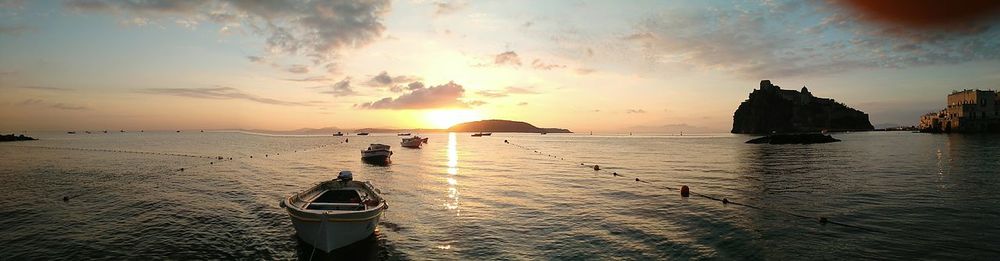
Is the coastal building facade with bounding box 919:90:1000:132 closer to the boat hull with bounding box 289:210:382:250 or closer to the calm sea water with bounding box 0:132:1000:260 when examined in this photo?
the calm sea water with bounding box 0:132:1000:260

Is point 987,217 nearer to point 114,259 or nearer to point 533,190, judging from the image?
point 533,190

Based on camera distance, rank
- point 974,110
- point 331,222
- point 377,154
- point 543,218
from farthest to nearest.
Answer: point 974,110 < point 377,154 < point 543,218 < point 331,222

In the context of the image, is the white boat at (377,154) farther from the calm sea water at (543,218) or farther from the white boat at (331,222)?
the white boat at (331,222)

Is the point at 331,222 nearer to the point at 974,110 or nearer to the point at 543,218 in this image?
the point at 543,218

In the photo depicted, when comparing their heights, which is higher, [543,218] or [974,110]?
[974,110]

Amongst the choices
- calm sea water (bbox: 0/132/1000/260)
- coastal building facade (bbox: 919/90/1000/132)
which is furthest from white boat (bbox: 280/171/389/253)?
coastal building facade (bbox: 919/90/1000/132)

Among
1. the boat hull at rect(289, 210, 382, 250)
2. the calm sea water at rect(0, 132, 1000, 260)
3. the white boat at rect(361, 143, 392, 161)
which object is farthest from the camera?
the white boat at rect(361, 143, 392, 161)

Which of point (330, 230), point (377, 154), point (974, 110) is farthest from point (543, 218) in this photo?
point (974, 110)

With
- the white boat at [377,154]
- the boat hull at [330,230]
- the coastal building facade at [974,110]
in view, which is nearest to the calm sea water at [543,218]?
the boat hull at [330,230]

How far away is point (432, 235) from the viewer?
23359 millimetres

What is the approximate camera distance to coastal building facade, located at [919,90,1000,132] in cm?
15325

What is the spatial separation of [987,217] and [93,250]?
145 ft

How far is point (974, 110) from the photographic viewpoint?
157500 millimetres

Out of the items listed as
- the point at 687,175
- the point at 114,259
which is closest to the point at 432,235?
the point at 114,259
